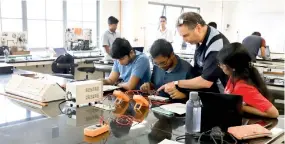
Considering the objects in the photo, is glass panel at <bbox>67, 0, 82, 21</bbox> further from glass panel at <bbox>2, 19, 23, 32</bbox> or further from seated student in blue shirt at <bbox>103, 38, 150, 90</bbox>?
seated student in blue shirt at <bbox>103, 38, 150, 90</bbox>

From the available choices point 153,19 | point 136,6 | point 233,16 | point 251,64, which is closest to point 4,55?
point 136,6

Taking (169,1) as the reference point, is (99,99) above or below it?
below

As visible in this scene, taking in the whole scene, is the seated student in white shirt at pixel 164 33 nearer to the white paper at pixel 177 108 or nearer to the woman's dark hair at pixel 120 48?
the woman's dark hair at pixel 120 48

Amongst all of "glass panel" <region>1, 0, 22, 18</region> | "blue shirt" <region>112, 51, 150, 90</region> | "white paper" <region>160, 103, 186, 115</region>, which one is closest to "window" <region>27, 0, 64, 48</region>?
"glass panel" <region>1, 0, 22, 18</region>

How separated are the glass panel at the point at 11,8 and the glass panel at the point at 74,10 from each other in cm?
114

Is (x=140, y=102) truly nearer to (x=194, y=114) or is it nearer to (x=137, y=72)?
(x=194, y=114)

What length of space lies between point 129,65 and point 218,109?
1368 millimetres

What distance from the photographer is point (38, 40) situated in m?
6.16

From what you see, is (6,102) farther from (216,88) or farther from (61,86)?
(216,88)

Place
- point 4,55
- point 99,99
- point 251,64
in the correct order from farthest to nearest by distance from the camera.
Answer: point 4,55 < point 99,99 < point 251,64

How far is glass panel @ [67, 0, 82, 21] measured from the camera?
659cm

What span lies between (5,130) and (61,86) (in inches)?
27.4

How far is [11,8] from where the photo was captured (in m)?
5.64

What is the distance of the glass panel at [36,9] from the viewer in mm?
5902
